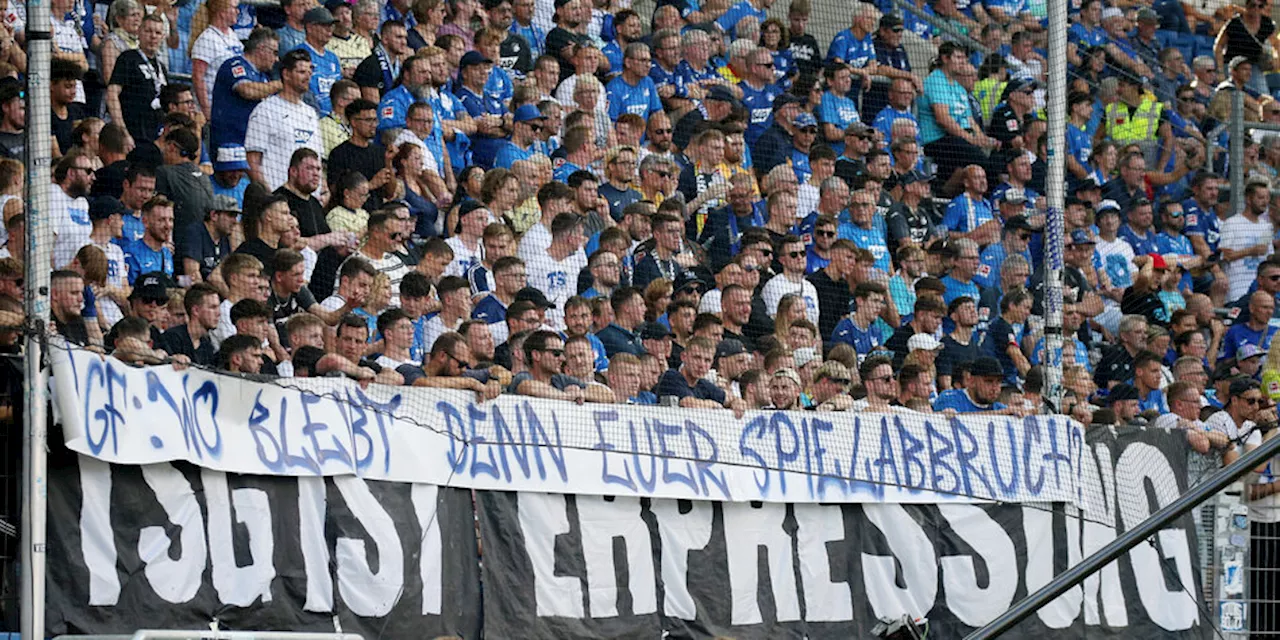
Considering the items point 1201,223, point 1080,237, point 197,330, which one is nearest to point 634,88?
point 1080,237

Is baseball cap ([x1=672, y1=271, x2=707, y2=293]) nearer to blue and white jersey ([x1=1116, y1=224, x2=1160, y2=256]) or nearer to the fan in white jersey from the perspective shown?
the fan in white jersey

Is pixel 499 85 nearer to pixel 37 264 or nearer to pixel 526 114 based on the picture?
pixel 526 114

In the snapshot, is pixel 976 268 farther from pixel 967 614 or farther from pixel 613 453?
pixel 613 453

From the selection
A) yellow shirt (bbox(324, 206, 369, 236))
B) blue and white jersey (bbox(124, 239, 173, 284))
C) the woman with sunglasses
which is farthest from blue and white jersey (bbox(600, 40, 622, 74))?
the woman with sunglasses

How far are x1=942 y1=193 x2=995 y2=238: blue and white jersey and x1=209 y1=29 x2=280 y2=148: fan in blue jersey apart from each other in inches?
165

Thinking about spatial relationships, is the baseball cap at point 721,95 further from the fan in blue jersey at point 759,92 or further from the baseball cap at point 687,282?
the baseball cap at point 687,282

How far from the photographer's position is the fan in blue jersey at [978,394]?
1012 centimetres

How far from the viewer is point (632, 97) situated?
440 inches

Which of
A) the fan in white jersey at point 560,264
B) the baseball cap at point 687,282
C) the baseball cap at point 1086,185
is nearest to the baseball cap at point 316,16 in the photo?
the fan in white jersey at point 560,264

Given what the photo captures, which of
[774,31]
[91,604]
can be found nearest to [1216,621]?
[774,31]

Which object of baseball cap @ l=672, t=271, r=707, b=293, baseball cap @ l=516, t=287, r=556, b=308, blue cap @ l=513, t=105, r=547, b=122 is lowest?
baseball cap @ l=516, t=287, r=556, b=308

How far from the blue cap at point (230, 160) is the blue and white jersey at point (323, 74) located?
620 mm

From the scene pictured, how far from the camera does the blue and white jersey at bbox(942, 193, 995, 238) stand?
11141 millimetres

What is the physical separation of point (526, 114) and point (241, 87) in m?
1.69
